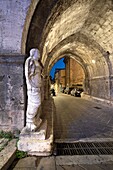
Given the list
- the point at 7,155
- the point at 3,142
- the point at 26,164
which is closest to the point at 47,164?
the point at 26,164

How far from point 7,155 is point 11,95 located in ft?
4.09

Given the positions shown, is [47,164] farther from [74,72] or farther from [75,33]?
[74,72]

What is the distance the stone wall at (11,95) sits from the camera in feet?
9.80

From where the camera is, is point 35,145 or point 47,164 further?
point 35,145

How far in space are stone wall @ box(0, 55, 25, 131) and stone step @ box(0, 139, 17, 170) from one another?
0.51m

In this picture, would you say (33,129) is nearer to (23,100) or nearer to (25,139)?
(25,139)

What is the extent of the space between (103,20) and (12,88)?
563cm

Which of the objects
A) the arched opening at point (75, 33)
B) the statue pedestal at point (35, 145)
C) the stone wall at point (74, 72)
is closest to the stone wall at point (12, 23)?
the arched opening at point (75, 33)

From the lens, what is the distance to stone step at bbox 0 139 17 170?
2.00 meters

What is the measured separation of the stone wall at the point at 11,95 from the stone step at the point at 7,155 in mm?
508

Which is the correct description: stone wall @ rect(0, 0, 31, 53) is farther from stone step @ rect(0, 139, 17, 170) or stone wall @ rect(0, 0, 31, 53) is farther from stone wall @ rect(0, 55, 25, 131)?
stone step @ rect(0, 139, 17, 170)

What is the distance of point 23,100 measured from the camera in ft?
9.85

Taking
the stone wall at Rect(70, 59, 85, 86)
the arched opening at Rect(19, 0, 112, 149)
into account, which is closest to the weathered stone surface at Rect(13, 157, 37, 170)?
the arched opening at Rect(19, 0, 112, 149)

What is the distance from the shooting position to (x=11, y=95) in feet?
9.90
